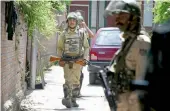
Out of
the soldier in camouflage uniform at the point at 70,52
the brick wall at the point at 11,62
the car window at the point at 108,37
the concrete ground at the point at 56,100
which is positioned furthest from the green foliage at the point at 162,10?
the car window at the point at 108,37

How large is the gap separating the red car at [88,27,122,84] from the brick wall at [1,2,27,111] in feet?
10.9

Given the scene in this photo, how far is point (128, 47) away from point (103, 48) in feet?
28.7

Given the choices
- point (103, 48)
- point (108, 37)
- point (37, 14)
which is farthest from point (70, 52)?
point (108, 37)

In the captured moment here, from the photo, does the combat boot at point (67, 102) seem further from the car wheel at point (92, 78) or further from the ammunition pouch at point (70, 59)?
the car wheel at point (92, 78)

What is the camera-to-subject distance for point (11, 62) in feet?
29.1

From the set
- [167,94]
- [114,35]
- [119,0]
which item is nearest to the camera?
[167,94]

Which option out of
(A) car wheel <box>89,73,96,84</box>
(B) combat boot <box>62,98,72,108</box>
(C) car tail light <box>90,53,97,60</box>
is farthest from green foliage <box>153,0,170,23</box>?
(A) car wheel <box>89,73,96,84</box>

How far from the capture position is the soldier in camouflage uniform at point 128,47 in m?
4.92

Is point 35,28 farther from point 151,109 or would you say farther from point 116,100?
point 151,109

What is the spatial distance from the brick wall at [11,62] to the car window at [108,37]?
3.62m

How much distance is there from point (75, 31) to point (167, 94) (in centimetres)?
593

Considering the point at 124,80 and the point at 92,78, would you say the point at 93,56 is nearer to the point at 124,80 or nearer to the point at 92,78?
the point at 92,78

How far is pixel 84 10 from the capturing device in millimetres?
35344

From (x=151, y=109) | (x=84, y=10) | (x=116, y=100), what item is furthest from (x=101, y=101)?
(x=84, y=10)
